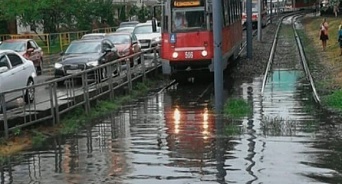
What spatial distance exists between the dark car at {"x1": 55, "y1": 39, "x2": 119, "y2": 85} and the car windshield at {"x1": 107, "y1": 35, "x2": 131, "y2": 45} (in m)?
3.57

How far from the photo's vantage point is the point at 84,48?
27.2m

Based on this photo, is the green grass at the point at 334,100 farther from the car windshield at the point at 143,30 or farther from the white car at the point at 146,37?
the car windshield at the point at 143,30

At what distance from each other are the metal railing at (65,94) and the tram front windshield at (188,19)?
2167mm

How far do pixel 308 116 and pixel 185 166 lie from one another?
605 centimetres

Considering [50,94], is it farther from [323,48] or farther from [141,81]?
[323,48]

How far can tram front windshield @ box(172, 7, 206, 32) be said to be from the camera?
2275 centimetres

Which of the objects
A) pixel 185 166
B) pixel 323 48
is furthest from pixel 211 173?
pixel 323 48

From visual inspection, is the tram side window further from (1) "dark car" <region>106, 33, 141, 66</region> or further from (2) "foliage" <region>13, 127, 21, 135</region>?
(2) "foliage" <region>13, 127, 21, 135</region>

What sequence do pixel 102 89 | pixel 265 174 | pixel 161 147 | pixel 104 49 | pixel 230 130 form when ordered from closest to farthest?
pixel 265 174, pixel 161 147, pixel 230 130, pixel 102 89, pixel 104 49

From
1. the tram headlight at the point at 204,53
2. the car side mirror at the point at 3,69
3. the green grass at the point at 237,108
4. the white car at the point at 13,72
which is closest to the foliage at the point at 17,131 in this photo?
the white car at the point at 13,72

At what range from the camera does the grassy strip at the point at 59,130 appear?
12.5m

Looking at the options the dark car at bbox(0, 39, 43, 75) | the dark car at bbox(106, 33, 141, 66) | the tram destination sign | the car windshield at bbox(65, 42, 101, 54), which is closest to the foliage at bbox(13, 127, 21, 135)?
the tram destination sign

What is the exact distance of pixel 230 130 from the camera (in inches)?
533

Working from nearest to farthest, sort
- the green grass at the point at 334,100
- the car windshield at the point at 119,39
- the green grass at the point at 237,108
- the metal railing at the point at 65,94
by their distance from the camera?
the metal railing at the point at 65,94 → the green grass at the point at 237,108 → the green grass at the point at 334,100 → the car windshield at the point at 119,39
